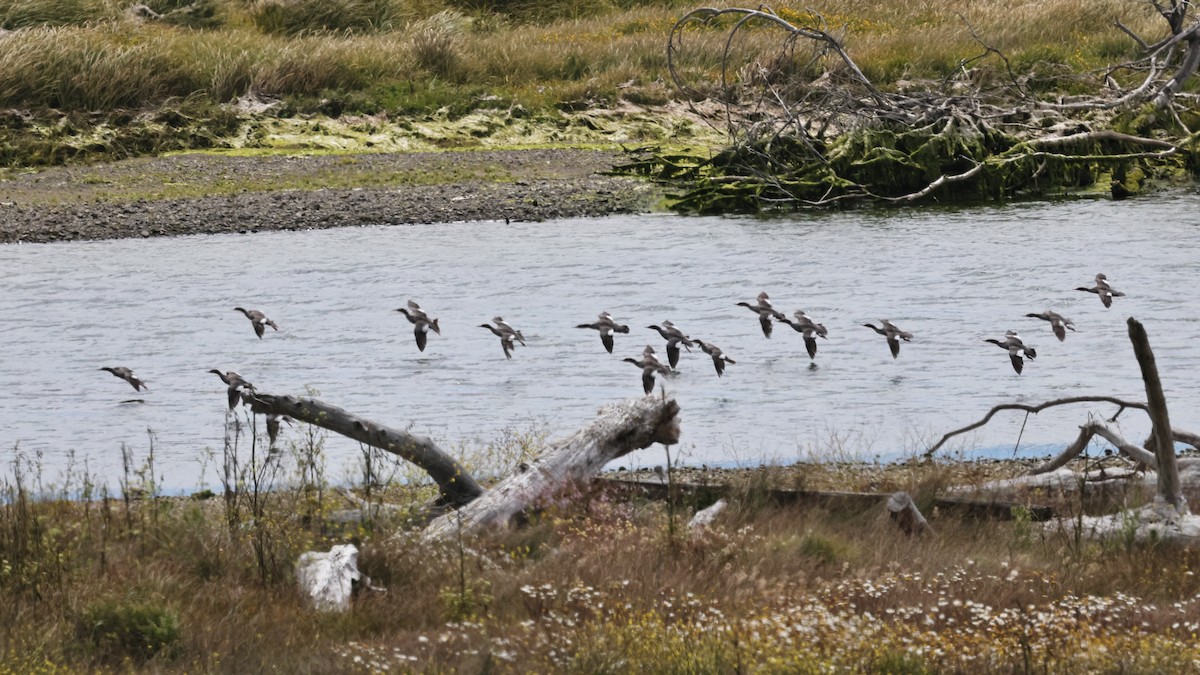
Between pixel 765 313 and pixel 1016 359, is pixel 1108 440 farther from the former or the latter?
pixel 765 313

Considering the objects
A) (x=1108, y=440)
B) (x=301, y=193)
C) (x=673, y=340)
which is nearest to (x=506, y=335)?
(x=673, y=340)

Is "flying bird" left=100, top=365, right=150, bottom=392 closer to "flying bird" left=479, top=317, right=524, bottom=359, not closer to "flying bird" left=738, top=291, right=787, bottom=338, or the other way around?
"flying bird" left=479, top=317, right=524, bottom=359

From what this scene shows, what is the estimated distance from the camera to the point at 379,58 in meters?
29.1

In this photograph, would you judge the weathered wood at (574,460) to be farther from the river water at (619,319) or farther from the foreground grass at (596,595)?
the river water at (619,319)

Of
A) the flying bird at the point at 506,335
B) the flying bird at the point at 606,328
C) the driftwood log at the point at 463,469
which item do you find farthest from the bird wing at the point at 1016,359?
the driftwood log at the point at 463,469

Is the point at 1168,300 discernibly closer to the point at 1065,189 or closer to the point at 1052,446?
the point at 1052,446

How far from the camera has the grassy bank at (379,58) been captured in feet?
85.8

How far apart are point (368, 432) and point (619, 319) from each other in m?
7.49

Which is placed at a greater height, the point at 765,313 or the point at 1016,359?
the point at 765,313

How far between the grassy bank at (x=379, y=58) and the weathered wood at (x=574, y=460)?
56.0 ft

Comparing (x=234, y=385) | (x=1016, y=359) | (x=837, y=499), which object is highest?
(x=234, y=385)

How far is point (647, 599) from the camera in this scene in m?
6.18

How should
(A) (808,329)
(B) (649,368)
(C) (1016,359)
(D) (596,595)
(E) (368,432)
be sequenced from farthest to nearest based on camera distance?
(A) (808,329) → (C) (1016,359) → (B) (649,368) → (E) (368,432) → (D) (596,595)

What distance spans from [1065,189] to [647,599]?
60.2 feet
